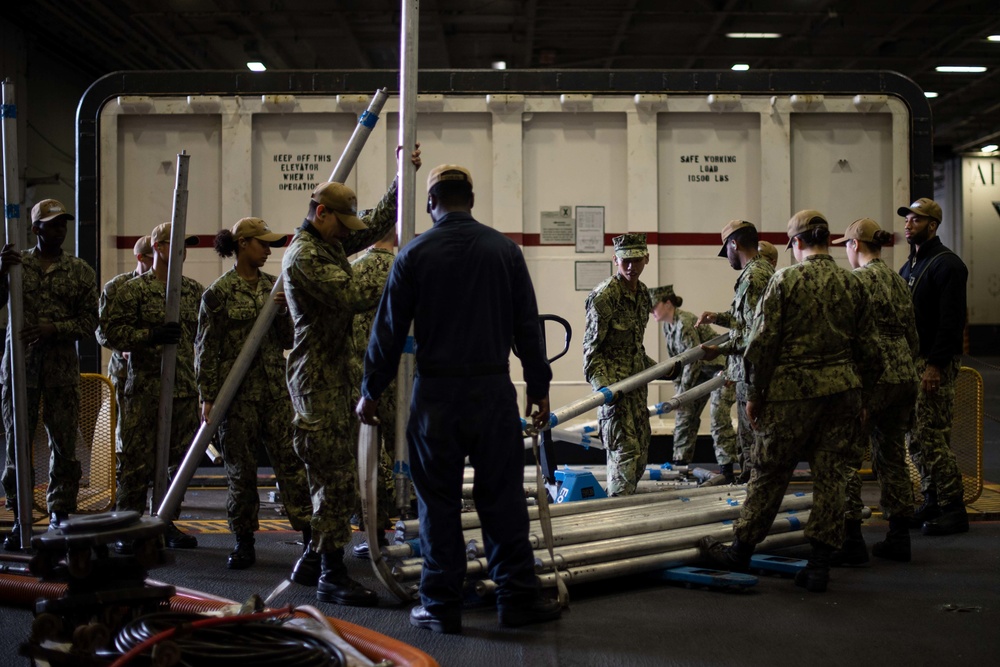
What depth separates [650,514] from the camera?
222 inches

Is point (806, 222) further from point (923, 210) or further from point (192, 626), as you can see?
point (192, 626)

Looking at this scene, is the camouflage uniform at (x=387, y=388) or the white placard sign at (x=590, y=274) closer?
the camouflage uniform at (x=387, y=388)

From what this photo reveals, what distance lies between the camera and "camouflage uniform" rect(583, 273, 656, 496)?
6426 mm

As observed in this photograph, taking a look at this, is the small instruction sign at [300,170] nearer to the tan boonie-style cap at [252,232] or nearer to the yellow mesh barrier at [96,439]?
the yellow mesh barrier at [96,439]

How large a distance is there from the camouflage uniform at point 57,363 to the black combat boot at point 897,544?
4.90 m

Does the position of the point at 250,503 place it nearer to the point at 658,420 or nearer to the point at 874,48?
the point at 658,420

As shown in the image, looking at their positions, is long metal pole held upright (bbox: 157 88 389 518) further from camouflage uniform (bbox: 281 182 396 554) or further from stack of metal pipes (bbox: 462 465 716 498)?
stack of metal pipes (bbox: 462 465 716 498)

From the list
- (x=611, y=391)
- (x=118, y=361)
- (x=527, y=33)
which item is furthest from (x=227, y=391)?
(x=527, y=33)

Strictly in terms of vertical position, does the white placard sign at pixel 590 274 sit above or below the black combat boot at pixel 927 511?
above

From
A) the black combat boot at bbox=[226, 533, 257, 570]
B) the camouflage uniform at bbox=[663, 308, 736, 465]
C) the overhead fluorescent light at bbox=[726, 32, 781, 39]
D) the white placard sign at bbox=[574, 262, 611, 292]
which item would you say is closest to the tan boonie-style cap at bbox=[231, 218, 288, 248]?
the black combat boot at bbox=[226, 533, 257, 570]

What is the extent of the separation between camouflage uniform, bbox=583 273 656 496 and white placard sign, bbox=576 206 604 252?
1.62 m

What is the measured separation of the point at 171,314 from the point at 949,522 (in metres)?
4.95

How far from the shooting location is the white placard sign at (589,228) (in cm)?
832

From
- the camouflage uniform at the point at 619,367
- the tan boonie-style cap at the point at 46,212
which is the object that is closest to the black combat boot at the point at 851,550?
the camouflage uniform at the point at 619,367
